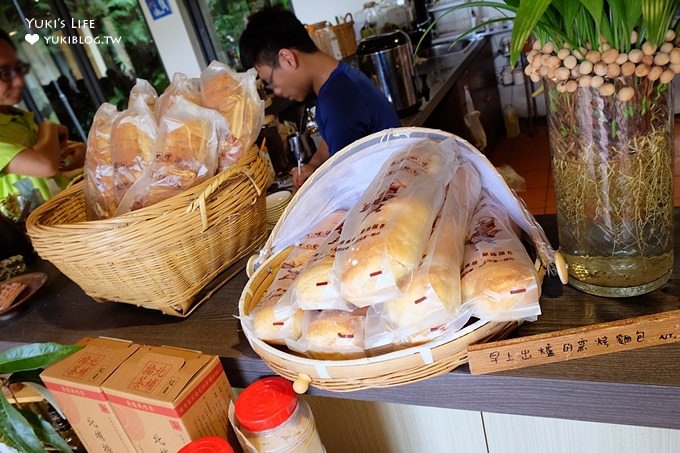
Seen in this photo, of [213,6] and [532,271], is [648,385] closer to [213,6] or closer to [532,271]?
[532,271]

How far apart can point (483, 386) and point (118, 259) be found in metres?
0.62

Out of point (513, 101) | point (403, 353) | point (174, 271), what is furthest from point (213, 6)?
point (403, 353)

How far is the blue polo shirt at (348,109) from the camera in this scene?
1.75 m

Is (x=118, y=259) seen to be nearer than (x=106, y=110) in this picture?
Yes

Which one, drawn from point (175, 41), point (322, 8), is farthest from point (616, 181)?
point (175, 41)

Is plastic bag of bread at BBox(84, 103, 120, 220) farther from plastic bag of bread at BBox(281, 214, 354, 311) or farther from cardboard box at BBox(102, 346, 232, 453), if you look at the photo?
plastic bag of bread at BBox(281, 214, 354, 311)

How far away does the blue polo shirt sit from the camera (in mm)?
1752

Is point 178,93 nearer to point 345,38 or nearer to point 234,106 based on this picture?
point 234,106

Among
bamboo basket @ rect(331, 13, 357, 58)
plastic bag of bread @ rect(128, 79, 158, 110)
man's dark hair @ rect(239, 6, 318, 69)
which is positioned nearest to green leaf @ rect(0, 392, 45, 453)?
plastic bag of bread @ rect(128, 79, 158, 110)

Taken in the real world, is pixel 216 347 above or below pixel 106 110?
below

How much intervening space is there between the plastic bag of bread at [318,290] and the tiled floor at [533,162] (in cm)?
223

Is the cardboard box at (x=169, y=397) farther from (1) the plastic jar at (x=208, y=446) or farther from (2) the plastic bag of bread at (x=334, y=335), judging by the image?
(2) the plastic bag of bread at (x=334, y=335)

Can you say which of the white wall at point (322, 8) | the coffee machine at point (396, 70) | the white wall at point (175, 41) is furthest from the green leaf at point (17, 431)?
the white wall at point (175, 41)

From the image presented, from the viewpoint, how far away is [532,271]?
61 cm
